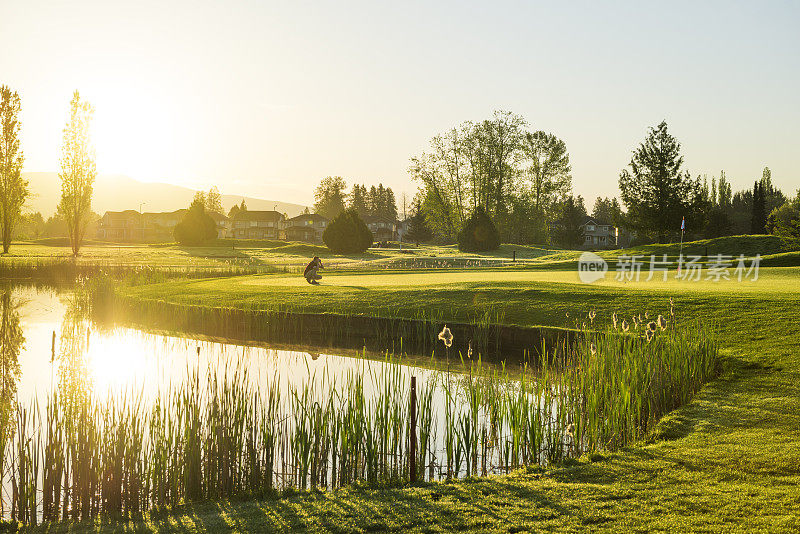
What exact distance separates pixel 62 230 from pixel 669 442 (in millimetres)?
167508

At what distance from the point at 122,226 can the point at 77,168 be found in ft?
255

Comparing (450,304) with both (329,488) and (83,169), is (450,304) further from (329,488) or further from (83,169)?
(83,169)

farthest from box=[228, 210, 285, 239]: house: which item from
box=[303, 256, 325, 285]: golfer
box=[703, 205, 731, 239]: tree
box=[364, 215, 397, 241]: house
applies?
box=[303, 256, 325, 285]: golfer

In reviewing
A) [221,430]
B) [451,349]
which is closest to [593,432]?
[221,430]

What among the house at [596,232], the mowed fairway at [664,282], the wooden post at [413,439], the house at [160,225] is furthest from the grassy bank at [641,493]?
the house at [160,225]

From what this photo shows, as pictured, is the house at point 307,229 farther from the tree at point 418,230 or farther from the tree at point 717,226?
the tree at point 717,226

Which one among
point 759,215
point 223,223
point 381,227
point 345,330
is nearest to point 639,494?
point 345,330

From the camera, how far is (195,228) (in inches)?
3369

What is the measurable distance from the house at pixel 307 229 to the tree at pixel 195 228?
138 ft

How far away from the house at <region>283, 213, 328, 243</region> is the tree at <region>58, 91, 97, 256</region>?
223 ft

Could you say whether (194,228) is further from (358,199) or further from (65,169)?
(358,199)

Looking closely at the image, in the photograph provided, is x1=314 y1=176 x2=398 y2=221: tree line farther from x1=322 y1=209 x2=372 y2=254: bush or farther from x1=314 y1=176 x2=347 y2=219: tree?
x1=322 y1=209 x2=372 y2=254: bush

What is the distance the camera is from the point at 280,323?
21.1m

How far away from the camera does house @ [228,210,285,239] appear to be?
447ft
